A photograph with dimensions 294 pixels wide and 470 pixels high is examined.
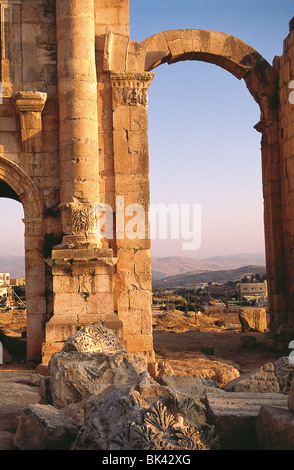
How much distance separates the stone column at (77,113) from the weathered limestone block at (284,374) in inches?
170

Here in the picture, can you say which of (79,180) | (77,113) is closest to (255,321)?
(79,180)

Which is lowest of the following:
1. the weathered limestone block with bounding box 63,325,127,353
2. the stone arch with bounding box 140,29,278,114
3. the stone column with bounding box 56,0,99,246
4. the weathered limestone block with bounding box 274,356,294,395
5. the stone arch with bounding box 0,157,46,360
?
the weathered limestone block with bounding box 274,356,294,395

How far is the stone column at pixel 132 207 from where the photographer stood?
9.54 metres

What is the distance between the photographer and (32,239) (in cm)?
963

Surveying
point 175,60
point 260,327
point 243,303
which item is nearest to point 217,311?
point 243,303

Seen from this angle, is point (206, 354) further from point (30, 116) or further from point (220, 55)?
point (220, 55)

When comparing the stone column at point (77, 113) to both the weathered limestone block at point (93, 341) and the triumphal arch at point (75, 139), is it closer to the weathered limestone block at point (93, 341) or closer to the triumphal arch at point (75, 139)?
the triumphal arch at point (75, 139)

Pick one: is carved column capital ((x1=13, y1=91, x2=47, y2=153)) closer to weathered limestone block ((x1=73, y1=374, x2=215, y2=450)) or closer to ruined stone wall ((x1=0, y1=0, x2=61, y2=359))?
ruined stone wall ((x1=0, y1=0, x2=61, y2=359))

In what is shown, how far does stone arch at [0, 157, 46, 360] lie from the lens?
31.4 feet

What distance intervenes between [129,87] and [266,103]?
4053 millimetres

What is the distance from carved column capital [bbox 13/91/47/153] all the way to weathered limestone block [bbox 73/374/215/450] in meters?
6.55

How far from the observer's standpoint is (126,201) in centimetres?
971

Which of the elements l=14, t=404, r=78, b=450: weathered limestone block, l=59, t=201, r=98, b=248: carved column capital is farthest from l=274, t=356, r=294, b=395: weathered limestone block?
l=59, t=201, r=98, b=248: carved column capital

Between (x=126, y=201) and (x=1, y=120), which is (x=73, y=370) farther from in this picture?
(x=1, y=120)
